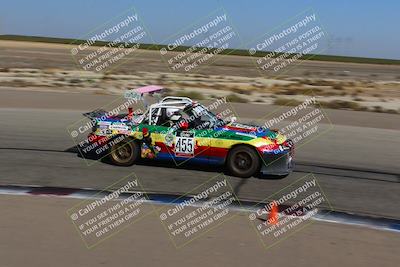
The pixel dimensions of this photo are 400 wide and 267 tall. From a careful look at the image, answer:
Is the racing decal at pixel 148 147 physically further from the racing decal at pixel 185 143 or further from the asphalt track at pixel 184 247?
the asphalt track at pixel 184 247

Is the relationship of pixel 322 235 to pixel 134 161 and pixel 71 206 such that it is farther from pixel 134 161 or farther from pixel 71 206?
pixel 134 161

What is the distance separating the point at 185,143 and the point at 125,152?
153 centimetres

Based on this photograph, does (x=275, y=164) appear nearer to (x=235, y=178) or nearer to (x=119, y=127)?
(x=235, y=178)

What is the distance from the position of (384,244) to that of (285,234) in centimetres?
139

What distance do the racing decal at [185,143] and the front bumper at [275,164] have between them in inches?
61.0

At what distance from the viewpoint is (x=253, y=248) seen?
7.06m

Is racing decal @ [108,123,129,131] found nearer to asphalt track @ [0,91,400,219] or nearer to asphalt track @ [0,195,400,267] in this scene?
asphalt track @ [0,91,400,219]

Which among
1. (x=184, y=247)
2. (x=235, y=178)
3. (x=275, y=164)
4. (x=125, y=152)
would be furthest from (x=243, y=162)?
(x=184, y=247)

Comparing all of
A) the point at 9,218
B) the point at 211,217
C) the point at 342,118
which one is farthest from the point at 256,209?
the point at 342,118

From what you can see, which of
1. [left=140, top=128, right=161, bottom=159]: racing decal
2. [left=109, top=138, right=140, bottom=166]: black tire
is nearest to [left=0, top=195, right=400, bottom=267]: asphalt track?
[left=140, top=128, right=161, bottom=159]: racing decal

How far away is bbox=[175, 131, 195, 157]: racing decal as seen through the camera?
11148 mm

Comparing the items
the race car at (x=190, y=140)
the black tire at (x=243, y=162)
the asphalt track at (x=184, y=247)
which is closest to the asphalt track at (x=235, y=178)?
Answer: the black tire at (x=243, y=162)

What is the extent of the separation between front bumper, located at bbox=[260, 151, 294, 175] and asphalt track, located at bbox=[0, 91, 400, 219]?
0.72 feet

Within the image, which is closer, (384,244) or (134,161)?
(384,244)
